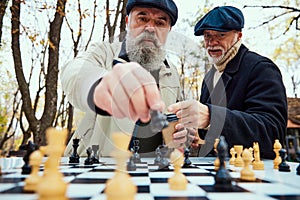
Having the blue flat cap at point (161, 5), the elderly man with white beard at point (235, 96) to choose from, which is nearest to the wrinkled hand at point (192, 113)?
the elderly man with white beard at point (235, 96)

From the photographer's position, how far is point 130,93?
90 cm

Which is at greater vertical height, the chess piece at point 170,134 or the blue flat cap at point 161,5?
the blue flat cap at point 161,5

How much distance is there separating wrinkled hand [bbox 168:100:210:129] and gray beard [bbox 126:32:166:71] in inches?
27.6

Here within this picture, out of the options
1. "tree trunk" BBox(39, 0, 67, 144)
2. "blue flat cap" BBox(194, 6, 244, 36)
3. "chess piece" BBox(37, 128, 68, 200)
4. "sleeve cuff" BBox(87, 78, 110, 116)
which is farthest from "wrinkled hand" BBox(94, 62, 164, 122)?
"tree trunk" BBox(39, 0, 67, 144)

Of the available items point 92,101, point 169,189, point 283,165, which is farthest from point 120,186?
point 283,165

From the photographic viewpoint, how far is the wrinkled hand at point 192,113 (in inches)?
64.7

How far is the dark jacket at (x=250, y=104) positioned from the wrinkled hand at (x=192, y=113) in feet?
0.16

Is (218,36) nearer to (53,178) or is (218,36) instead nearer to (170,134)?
(170,134)

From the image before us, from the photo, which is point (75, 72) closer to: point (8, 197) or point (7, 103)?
point (8, 197)

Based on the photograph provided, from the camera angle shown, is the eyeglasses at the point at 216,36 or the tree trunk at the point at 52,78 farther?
the tree trunk at the point at 52,78

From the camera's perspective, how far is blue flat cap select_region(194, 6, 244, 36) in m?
2.43

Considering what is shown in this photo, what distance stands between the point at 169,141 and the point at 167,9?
41.3 inches

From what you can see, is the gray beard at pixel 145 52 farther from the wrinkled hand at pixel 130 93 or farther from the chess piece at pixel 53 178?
the chess piece at pixel 53 178

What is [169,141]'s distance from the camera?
6.12ft
